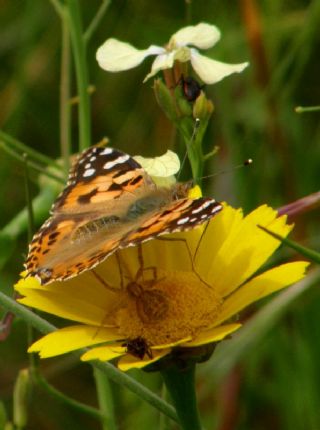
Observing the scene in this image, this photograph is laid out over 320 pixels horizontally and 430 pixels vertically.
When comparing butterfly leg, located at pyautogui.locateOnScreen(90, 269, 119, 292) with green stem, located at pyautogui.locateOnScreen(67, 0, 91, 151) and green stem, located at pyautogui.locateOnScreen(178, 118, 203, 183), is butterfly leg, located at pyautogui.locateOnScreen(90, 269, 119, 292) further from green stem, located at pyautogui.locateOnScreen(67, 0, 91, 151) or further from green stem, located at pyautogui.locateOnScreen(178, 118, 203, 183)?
green stem, located at pyautogui.locateOnScreen(67, 0, 91, 151)

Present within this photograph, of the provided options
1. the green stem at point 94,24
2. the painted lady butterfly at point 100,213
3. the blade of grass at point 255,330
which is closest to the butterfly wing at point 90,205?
the painted lady butterfly at point 100,213

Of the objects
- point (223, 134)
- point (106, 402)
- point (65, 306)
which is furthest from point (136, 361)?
point (223, 134)

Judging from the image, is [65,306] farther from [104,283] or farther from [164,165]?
[164,165]

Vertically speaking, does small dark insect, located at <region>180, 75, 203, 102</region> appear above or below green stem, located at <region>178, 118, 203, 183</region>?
above

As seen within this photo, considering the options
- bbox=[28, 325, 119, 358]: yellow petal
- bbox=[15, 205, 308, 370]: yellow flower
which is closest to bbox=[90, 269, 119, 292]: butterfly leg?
bbox=[15, 205, 308, 370]: yellow flower

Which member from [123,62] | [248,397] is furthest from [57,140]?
[123,62]

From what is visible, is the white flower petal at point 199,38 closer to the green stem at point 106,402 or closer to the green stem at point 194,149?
the green stem at point 194,149

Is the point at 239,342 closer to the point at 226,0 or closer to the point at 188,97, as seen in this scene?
the point at 188,97
